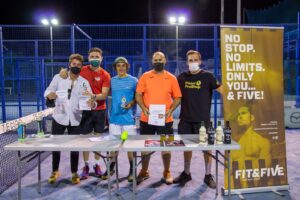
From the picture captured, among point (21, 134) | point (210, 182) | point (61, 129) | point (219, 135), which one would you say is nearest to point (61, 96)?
point (61, 129)

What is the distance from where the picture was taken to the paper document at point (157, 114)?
4672mm

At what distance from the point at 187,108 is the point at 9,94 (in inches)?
471

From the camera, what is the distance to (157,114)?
4676mm

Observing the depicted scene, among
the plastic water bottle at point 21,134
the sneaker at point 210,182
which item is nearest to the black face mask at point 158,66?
the sneaker at point 210,182

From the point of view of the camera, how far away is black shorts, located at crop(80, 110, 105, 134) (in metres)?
5.09

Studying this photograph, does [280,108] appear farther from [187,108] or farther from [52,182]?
[52,182]

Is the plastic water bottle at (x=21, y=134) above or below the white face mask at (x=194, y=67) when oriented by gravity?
below

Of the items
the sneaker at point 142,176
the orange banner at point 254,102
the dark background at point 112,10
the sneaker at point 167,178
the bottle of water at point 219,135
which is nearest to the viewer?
the bottle of water at point 219,135

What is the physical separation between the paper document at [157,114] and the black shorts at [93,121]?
0.90 metres

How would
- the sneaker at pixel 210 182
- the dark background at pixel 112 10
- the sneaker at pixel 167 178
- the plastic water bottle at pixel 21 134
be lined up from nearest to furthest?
the plastic water bottle at pixel 21 134, the sneaker at pixel 210 182, the sneaker at pixel 167 178, the dark background at pixel 112 10

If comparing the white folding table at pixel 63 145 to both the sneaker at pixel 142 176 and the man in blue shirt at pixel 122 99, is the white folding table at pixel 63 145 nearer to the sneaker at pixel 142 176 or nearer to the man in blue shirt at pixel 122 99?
the man in blue shirt at pixel 122 99

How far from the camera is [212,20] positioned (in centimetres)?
2702

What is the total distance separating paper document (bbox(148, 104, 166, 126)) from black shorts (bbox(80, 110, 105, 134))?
0.90 m

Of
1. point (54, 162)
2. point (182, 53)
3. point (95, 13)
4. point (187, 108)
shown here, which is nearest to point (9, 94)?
point (182, 53)
